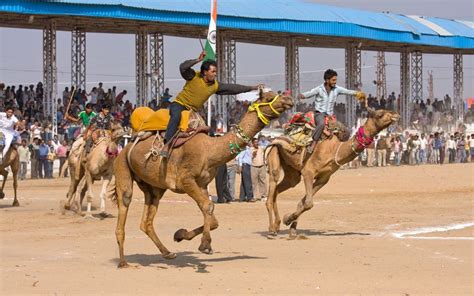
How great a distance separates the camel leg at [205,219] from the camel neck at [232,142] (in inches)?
17.2

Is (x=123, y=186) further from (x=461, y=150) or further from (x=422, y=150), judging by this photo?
(x=461, y=150)

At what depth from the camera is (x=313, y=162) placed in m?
20.2

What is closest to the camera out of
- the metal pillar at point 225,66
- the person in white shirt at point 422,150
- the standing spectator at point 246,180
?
the standing spectator at point 246,180

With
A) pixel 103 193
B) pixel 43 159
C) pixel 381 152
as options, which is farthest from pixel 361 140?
pixel 381 152

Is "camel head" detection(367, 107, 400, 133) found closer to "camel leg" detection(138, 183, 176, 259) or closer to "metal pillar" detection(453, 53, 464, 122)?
"camel leg" detection(138, 183, 176, 259)

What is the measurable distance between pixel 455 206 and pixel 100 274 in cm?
1477

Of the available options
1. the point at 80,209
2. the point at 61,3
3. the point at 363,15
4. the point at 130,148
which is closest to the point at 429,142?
the point at 363,15

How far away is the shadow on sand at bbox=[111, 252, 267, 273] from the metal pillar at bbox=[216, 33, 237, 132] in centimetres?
3136

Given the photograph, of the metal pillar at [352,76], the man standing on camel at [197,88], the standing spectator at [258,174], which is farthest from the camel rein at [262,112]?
the metal pillar at [352,76]

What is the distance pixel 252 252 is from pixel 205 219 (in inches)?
97.3

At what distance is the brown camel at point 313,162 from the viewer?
766 inches

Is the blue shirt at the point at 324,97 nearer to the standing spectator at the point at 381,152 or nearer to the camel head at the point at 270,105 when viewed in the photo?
the camel head at the point at 270,105

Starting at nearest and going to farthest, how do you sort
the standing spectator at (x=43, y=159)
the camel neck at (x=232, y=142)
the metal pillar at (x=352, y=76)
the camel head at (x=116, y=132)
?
the camel neck at (x=232, y=142)
the camel head at (x=116, y=132)
the standing spectator at (x=43, y=159)
the metal pillar at (x=352, y=76)

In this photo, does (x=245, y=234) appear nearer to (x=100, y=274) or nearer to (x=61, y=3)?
(x=100, y=274)
